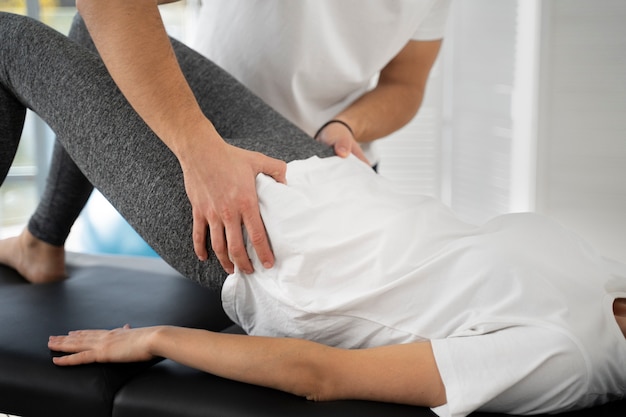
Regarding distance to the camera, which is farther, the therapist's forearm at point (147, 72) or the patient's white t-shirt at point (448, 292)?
the therapist's forearm at point (147, 72)

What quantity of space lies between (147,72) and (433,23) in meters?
1.04

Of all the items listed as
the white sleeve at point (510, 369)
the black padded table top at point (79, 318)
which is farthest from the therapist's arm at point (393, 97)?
the white sleeve at point (510, 369)

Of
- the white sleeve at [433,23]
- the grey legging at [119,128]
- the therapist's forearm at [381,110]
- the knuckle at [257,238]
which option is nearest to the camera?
the knuckle at [257,238]

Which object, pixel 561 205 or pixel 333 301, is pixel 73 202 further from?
pixel 561 205

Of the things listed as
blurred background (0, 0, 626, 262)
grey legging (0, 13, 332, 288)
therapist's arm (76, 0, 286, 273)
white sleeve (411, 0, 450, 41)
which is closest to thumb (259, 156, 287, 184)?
therapist's arm (76, 0, 286, 273)

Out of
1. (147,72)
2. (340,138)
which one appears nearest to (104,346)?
(147,72)

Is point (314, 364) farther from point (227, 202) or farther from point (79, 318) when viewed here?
point (79, 318)

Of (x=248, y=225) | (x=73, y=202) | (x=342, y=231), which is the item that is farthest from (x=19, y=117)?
(x=342, y=231)

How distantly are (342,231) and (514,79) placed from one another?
2456mm

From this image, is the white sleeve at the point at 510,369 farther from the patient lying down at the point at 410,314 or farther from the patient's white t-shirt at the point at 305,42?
the patient's white t-shirt at the point at 305,42

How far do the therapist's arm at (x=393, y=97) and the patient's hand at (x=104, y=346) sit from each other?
770 mm

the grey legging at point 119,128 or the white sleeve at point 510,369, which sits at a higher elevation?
the grey legging at point 119,128

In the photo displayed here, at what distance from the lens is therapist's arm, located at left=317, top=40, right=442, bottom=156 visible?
1.98m

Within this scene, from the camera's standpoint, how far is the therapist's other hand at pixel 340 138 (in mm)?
1789
